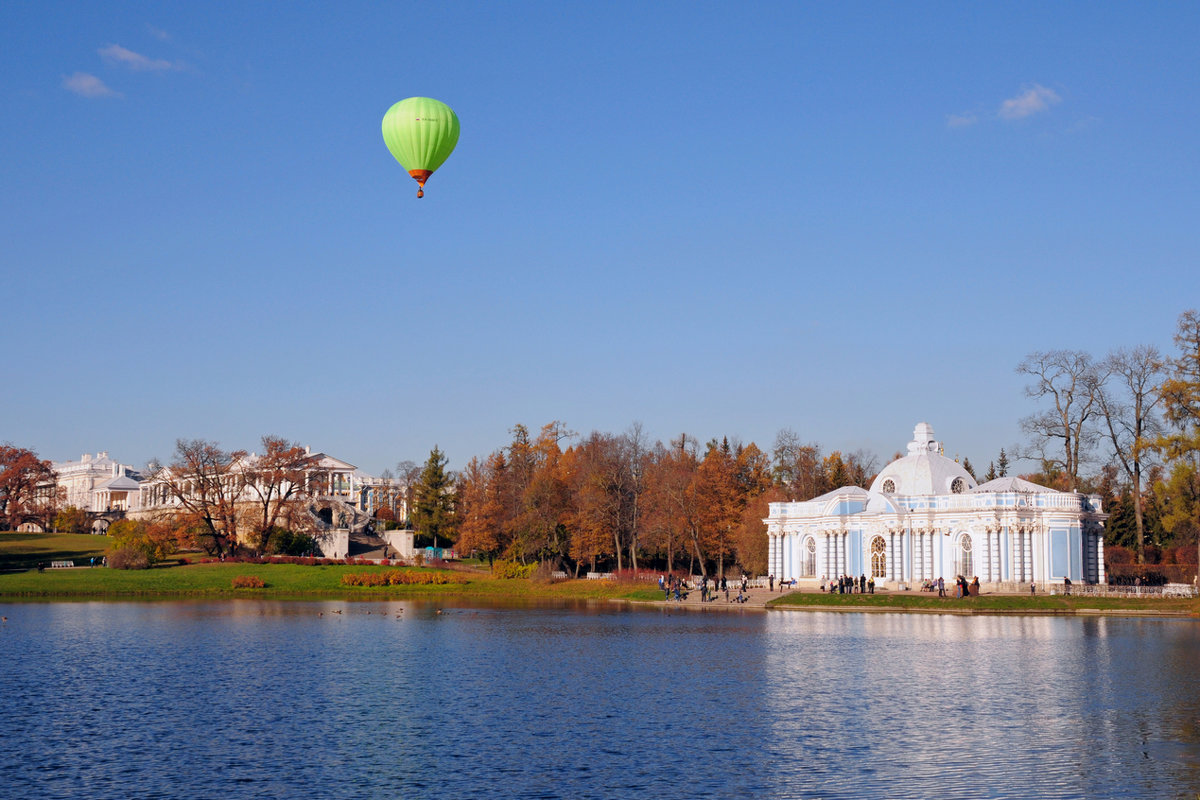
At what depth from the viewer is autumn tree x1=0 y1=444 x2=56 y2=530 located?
105000 millimetres

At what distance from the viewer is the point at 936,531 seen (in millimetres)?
66625

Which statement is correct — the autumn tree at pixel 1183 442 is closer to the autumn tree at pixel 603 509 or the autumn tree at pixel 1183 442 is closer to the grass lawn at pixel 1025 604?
the grass lawn at pixel 1025 604

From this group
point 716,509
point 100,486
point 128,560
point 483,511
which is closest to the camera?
point 128,560

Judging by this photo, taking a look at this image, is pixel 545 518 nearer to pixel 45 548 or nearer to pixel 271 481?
pixel 271 481

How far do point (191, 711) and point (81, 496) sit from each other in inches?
6573

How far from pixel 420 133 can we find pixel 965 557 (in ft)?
136

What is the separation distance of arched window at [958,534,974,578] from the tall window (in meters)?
9.64

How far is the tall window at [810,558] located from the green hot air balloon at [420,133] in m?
40.0

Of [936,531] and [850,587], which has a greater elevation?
[936,531]

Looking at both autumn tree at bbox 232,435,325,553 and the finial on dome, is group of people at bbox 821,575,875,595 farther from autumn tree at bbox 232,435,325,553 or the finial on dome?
Result: autumn tree at bbox 232,435,325,553

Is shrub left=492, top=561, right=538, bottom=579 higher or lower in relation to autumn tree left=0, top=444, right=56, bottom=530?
lower

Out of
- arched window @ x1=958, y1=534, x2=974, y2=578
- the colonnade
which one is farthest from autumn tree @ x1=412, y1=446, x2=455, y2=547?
arched window @ x1=958, y1=534, x2=974, y2=578

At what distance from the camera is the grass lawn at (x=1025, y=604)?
52094 millimetres

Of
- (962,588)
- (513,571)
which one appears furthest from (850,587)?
(513,571)
